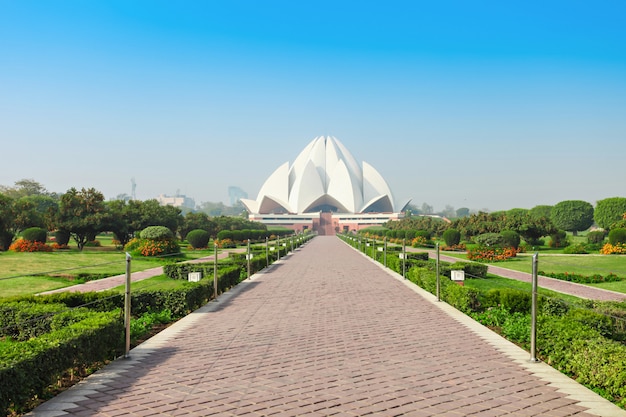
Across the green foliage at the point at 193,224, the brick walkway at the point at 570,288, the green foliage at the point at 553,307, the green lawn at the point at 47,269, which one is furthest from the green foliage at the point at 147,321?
the green foliage at the point at 193,224

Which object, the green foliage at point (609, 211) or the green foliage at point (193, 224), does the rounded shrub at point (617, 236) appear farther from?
the green foliage at point (193, 224)

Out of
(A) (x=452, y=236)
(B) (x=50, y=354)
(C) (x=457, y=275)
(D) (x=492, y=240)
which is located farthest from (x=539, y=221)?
(B) (x=50, y=354)

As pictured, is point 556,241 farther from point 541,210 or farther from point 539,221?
point 541,210

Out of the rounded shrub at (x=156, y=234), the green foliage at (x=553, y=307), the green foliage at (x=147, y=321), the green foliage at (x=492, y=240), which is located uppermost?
the rounded shrub at (x=156, y=234)

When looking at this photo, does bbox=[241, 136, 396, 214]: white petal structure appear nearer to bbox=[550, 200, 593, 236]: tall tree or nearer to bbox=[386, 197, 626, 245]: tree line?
bbox=[386, 197, 626, 245]: tree line

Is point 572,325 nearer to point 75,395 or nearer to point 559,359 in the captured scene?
point 559,359

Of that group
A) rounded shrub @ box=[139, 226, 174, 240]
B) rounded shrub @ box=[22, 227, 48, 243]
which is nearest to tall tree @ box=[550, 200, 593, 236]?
rounded shrub @ box=[139, 226, 174, 240]

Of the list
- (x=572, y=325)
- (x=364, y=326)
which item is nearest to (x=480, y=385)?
(x=572, y=325)
